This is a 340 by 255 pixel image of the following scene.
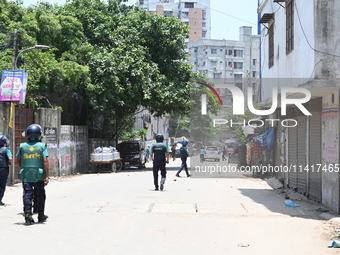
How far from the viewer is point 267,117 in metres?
25.0

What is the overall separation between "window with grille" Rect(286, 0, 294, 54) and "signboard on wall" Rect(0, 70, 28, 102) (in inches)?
399

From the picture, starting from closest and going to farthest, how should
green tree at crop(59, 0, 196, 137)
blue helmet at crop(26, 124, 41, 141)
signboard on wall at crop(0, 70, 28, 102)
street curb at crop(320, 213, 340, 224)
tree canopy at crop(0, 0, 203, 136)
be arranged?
blue helmet at crop(26, 124, 41, 141) < street curb at crop(320, 213, 340, 224) < signboard on wall at crop(0, 70, 28, 102) < tree canopy at crop(0, 0, 203, 136) < green tree at crop(59, 0, 196, 137)

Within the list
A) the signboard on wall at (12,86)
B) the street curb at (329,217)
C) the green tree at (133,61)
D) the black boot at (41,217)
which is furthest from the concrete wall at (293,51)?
the green tree at (133,61)

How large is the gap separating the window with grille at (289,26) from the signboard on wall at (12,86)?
10130mm

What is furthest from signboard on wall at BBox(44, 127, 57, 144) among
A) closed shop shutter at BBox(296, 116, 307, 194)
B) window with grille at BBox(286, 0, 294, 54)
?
window with grille at BBox(286, 0, 294, 54)

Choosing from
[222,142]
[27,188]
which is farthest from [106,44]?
[27,188]

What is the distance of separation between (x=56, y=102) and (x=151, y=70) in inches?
247

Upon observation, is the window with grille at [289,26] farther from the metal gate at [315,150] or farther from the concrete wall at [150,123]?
the concrete wall at [150,123]

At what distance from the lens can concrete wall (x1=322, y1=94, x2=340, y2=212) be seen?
463 inches

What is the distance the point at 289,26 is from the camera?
14.5m

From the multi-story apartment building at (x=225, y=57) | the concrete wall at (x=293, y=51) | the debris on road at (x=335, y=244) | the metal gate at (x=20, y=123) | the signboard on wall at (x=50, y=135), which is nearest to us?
the debris on road at (x=335, y=244)

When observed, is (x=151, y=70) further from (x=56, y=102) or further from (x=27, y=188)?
(x=27, y=188)

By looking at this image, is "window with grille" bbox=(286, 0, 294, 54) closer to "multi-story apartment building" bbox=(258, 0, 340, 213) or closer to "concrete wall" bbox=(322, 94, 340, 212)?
"multi-story apartment building" bbox=(258, 0, 340, 213)

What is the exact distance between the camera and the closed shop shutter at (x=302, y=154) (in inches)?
615
